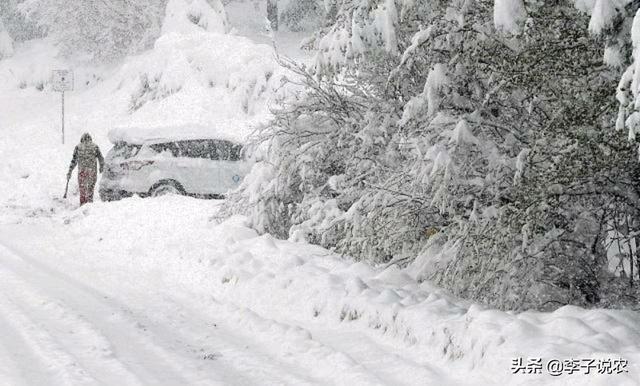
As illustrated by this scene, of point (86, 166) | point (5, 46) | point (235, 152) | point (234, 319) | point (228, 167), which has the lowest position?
point (234, 319)

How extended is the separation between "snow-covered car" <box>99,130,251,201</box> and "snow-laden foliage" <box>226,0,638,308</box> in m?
7.78

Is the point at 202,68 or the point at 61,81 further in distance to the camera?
the point at 202,68

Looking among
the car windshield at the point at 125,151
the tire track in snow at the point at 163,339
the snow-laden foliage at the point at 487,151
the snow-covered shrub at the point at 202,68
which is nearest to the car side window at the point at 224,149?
the car windshield at the point at 125,151

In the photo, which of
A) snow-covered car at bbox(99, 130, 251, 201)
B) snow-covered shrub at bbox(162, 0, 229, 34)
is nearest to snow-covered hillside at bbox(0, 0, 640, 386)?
snow-covered car at bbox(99, 130, 251, 201)

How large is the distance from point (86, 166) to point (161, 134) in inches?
104

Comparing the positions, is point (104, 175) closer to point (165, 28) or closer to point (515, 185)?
point (515, 185)

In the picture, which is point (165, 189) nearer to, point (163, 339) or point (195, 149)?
point (195, 149)

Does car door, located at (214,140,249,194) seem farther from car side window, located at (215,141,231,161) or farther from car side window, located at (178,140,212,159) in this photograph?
car side window, located at (178,140,212,159)

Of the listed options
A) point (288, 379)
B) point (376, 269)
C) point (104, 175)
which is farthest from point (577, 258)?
point (104, 175)

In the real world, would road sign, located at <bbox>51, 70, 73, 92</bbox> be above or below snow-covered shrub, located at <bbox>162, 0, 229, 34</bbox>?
below

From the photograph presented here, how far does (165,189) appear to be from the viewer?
16938 millimetres

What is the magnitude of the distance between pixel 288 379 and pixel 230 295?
3.28m

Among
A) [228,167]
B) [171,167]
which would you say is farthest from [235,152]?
[171,167]

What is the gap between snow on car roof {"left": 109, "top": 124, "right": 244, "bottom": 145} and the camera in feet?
54.8
